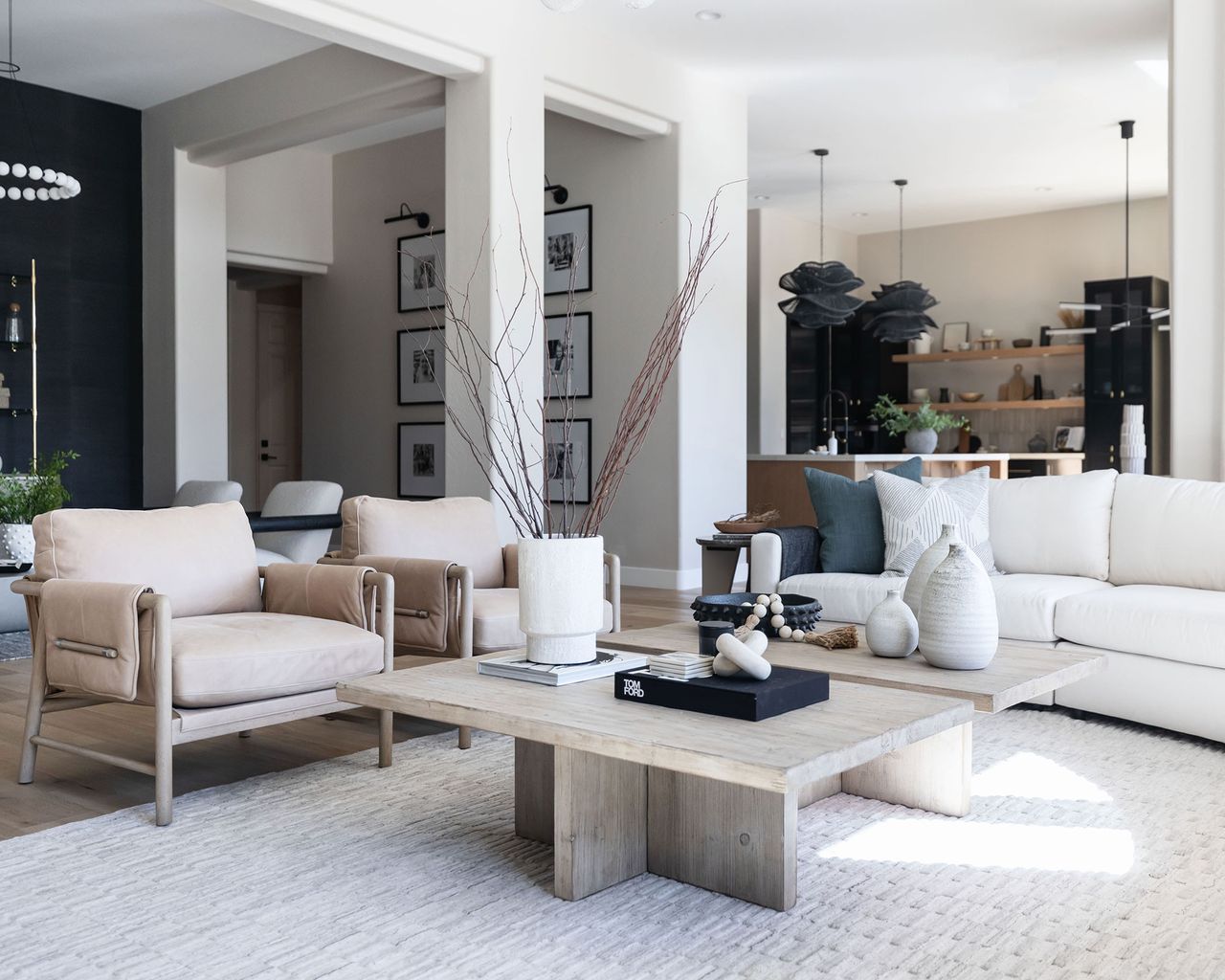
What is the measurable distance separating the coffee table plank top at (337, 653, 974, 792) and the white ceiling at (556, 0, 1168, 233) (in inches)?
189

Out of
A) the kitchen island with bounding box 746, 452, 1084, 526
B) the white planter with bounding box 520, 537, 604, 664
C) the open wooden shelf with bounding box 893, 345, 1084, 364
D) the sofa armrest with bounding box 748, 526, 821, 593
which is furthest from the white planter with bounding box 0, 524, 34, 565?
the open wooden shelf with bounding box 893, 345, 1084, 364

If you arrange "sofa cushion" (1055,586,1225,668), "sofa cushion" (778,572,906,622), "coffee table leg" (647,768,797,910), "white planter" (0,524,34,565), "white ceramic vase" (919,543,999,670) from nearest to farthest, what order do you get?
"coffee table leg" (647,768,797,910), "white ceramic vase" (919,543,999,670), "sofa cushion" (1055,586,1225,668), "sofa cushion" (778,572,906,622), "white planter" (0,524,34,565)

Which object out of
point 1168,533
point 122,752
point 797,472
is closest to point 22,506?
point 122,752

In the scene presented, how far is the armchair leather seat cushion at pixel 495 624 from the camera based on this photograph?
11.6 ft

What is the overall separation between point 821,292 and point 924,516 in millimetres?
3983

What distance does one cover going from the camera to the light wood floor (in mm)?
2854

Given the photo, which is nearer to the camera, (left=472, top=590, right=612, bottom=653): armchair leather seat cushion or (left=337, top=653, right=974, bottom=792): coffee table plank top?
(left=337, top=653, right=974, bottom=792): coffee table plank top

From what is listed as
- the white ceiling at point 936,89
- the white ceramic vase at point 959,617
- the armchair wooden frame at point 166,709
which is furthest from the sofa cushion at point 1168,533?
the white ceiling at point 936,89

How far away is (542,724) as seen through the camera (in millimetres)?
2051

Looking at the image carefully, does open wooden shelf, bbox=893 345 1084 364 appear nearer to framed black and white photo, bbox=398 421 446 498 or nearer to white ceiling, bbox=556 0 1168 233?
white ceiling, bbox=556 0 1168 233

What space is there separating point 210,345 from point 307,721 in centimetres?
473

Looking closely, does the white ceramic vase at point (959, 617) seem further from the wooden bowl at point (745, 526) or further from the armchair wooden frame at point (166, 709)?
the wooden bowl at point (745, 526)

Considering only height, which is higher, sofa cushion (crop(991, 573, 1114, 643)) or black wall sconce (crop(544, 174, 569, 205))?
black wall sconce (crop(544, 174, 569, 205))

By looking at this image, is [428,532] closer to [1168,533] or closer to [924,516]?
[924,516]
